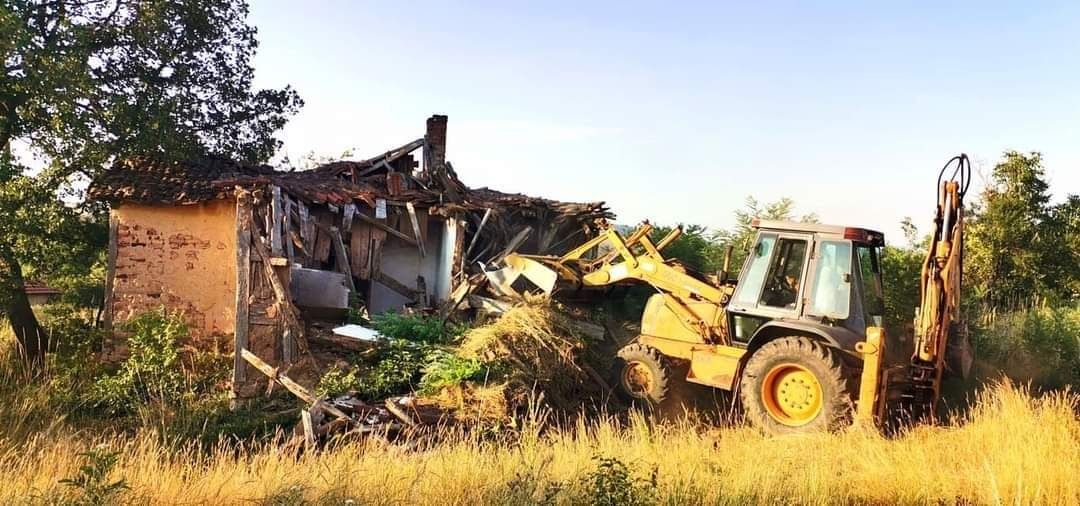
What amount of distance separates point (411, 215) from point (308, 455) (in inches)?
330

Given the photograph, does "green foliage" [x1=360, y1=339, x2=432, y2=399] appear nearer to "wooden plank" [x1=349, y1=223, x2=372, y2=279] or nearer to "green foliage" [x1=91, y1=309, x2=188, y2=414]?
"green foliage" [x1=91, y1=309, x2=188, y2=414]

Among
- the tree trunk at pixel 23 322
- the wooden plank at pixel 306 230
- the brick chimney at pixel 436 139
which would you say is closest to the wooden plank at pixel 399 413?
the wooden plank at pixel 306 230

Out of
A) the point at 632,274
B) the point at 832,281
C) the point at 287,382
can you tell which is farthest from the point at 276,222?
the point at 832,281

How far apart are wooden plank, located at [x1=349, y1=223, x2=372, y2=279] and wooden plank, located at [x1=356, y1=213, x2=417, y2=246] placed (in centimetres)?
17

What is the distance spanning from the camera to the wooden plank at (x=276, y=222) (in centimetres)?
1120

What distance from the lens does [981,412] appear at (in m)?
7.77

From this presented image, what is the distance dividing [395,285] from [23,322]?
6776 millimetres

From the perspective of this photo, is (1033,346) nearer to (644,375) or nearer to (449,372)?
(644,375)

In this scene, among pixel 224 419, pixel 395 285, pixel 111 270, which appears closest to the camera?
pixel 224 419

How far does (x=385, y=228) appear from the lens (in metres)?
14.2

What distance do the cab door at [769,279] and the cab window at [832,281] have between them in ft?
0.80

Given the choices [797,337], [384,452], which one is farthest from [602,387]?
[384,452]

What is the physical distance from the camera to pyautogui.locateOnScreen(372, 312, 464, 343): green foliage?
11.1m

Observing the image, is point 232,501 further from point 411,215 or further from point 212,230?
point 411,215
